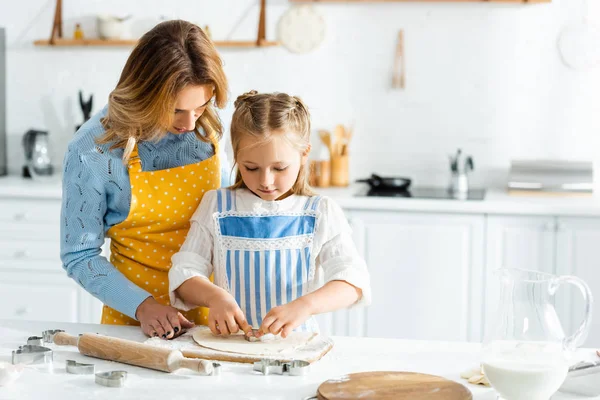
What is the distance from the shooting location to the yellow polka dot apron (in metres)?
1.82

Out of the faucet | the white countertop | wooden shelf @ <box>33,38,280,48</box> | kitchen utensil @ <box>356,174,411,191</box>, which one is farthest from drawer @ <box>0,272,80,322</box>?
the faucet

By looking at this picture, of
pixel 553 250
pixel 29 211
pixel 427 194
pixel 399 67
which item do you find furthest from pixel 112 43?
pixel 553 250

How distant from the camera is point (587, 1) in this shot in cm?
358

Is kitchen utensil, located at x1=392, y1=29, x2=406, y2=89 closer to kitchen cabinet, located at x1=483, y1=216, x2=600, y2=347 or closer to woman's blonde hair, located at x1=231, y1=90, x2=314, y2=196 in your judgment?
kitchen cabinet, located at x1=483, y1=216, x2=600, y2=347

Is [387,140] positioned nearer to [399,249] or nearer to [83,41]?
[399,249]

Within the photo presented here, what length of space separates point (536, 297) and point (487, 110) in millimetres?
2665

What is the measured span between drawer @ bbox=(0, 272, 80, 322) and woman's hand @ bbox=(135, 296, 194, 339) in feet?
6.33

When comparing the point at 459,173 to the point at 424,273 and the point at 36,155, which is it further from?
the point at 36,155

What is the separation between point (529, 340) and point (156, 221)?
0.95 m

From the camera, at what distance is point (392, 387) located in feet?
4.10

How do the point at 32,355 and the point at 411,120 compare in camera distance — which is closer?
the point at 32,355

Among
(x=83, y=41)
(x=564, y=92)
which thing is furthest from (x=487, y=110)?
(x=83, y=41)

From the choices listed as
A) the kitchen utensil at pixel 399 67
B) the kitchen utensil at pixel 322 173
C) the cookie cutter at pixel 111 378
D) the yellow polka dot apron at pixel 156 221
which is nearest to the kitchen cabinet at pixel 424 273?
the kitchen utensil at pixel 322 173

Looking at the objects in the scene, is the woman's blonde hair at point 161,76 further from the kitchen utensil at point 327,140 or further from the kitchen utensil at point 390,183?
the kitchen utensil at point 327,140
